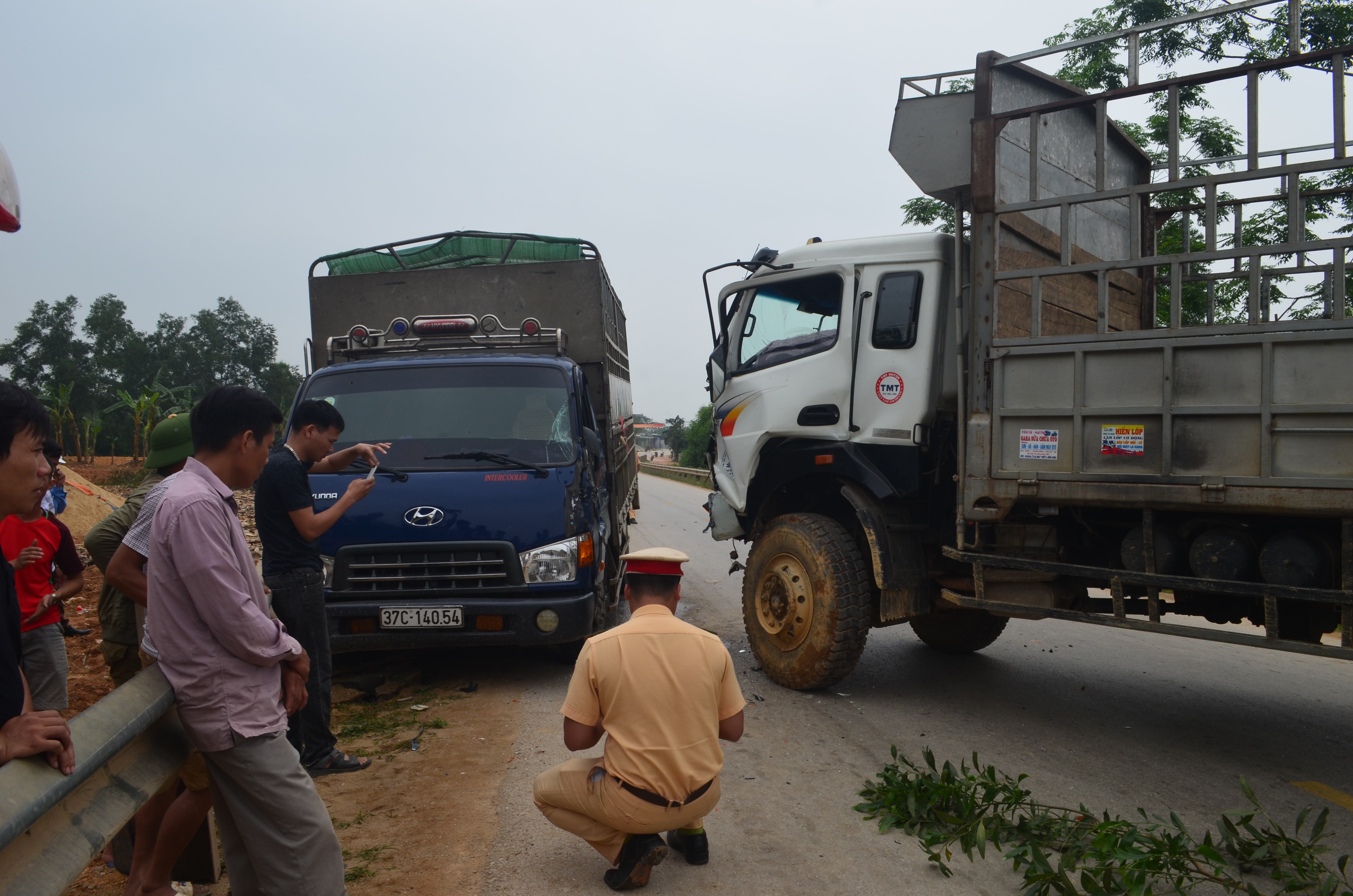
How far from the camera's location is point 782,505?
6.41m

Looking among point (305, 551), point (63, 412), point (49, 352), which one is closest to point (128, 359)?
point (49, 352)

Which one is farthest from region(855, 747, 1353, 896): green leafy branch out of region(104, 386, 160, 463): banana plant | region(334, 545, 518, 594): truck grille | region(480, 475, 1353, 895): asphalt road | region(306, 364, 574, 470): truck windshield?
region(104, 386, 160, 463): banana plant

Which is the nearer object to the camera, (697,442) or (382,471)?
(382,471)

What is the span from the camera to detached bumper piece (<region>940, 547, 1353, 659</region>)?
389 centimetres

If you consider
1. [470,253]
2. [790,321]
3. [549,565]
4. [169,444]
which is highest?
[470,253]

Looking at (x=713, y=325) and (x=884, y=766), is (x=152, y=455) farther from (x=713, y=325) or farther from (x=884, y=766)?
(x=713, y=325)

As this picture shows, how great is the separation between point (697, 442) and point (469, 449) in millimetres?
54120

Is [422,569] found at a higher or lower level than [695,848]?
higher

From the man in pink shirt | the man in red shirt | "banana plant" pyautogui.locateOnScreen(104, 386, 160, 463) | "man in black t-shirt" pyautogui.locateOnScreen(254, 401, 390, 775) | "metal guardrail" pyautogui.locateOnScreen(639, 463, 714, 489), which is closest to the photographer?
the man in pink shirt

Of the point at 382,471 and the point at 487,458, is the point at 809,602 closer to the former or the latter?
the point at 487,458

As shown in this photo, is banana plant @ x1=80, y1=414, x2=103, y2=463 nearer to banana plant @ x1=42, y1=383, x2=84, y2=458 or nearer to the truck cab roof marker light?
banana plant @ x1=42, y1=383, x2=84, y2=458

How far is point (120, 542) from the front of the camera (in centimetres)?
337

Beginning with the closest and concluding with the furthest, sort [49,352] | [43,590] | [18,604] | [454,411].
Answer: [18,604], [43,590], [454,411], [49,352]

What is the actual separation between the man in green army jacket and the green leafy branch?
3044mm
